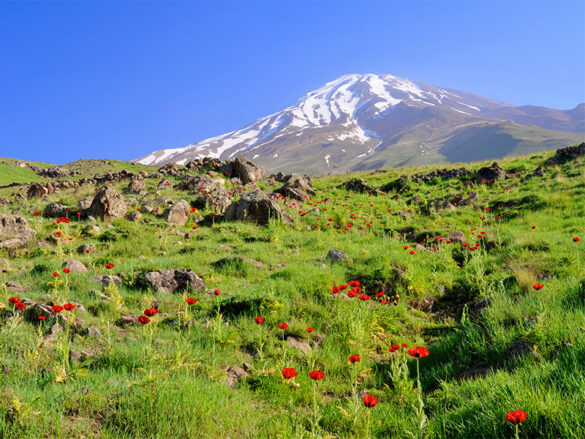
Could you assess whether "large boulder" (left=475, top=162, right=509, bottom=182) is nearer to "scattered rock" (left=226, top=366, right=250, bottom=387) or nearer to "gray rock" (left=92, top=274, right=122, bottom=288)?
"scattered rock" (left=226, top=366, right=250, bottom=387)

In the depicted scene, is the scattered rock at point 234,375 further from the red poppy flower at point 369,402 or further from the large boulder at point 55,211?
the large boulder at point 55,211

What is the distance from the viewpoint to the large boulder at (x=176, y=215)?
12.3 meters

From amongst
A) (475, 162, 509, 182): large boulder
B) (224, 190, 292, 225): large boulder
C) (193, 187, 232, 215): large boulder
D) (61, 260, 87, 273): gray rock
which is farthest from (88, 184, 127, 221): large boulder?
(475, 162, 509, 182): large boulder

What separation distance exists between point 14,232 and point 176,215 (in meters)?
4.89

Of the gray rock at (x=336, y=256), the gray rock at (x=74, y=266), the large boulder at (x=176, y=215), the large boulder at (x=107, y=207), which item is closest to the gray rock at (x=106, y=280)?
the gray rock at (x=74, y=266)

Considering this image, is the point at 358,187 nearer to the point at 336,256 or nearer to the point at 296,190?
the point at 296,190

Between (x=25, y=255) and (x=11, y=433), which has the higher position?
(x=25, y=255)

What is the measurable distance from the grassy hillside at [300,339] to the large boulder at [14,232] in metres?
0.27

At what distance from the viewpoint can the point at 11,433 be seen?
2268 mm

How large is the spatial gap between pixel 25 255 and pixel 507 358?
1089cm

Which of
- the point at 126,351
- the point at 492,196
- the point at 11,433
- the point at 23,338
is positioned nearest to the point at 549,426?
the point at 11,433

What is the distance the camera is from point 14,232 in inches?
360

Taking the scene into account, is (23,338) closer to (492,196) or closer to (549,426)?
(549,426)

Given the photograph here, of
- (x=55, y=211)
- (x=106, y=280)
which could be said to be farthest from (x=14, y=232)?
(x=106, y=280)
